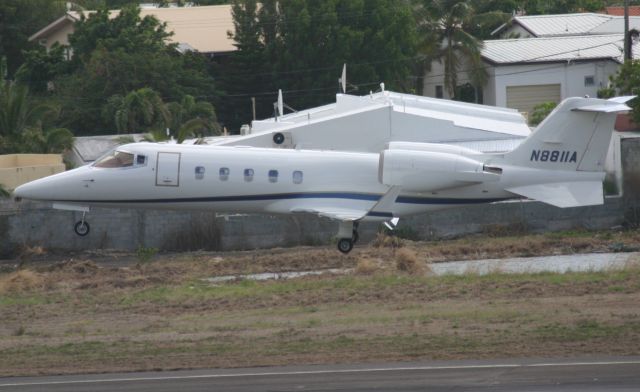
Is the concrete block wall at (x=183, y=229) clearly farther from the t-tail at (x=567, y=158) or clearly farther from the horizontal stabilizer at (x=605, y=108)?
the horizontal stabilizer at (x=605, y=108)

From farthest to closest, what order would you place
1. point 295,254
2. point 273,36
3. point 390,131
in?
point 273,36 → point 390,131 → point 295,254

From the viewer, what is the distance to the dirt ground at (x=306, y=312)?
16.8 meters

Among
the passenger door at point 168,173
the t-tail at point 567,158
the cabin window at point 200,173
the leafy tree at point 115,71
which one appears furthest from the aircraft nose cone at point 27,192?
the leafy tree at point 115,71

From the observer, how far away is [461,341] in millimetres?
17156

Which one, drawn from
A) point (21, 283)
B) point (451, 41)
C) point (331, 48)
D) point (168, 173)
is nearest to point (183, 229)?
point (168, 173)

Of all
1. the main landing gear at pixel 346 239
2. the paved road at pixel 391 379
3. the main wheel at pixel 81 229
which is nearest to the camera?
the paved road at pixel 391 379

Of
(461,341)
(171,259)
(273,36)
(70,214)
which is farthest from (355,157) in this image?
(273,36)

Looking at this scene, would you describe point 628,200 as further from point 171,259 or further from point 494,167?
point 171,259

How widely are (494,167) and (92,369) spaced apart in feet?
46.5

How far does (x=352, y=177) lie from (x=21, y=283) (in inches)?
323

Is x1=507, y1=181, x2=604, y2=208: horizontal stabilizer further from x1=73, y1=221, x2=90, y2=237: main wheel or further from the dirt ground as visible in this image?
x1=73, y1=221, x2=90, y2=237: main wheel

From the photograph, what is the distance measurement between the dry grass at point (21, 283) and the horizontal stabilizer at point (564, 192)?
11.2m

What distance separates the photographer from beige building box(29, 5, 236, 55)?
75.1 metres

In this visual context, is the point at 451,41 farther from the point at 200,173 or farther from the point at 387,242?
the point at 200,173
